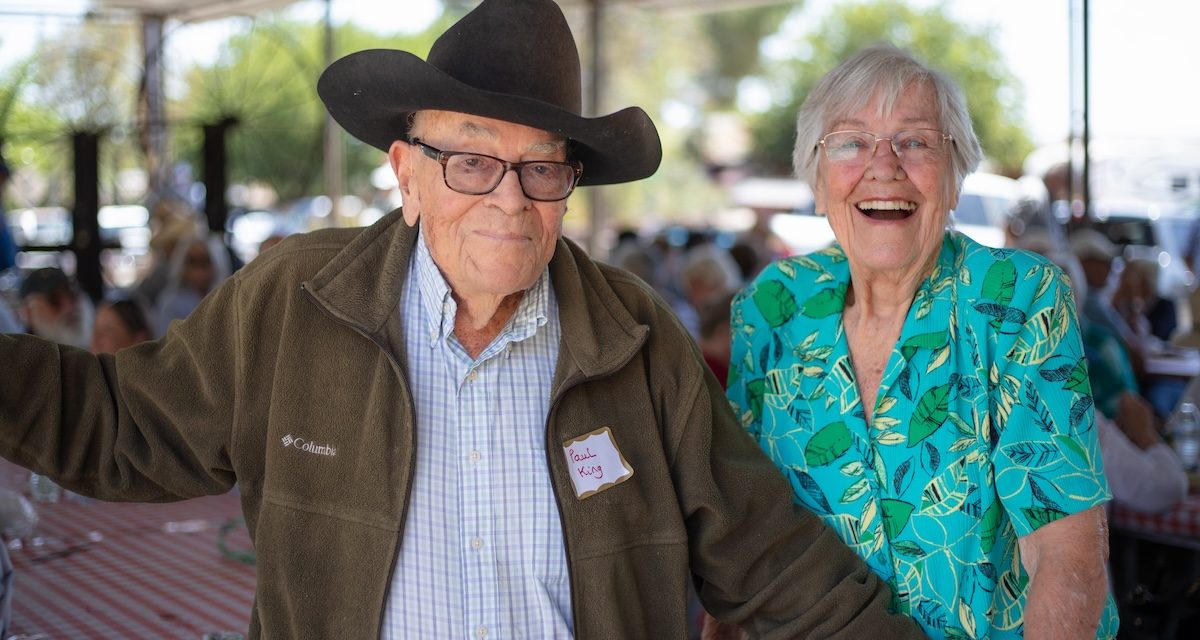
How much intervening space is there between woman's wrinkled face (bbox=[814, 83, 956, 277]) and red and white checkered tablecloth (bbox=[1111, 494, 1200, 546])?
2.09 m

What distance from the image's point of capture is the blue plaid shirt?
6.00 ft

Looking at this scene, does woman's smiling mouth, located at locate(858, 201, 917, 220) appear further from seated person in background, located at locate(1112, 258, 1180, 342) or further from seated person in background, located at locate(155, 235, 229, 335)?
seated person in background, located at locate(1112, 258, 1180, 342)

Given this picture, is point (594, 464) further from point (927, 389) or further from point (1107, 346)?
point (1107, 346)

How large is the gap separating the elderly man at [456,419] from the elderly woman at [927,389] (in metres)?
0.14

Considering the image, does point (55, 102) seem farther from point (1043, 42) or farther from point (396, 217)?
point (1043, 42)

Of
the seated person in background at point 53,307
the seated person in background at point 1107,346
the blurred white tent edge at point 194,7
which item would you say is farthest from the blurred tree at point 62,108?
the seated person in background at point 1107,346

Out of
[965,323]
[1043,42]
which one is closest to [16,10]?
[965,323]

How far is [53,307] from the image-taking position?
638cm

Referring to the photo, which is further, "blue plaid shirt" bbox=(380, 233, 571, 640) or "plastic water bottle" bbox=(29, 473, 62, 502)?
"plastic water bottle" bbox=(29, 473, 62, 502)

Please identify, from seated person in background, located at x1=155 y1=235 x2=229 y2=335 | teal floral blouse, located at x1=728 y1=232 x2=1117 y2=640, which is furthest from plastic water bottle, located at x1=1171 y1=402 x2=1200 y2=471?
seated person in background, located at x1=155 y1=235 x2=229 y2=335

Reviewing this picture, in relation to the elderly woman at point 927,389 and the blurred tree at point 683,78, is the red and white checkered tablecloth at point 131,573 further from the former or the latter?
the blurred tree at point 683,78

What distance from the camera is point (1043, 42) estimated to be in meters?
31.1

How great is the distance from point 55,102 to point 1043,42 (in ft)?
91.6

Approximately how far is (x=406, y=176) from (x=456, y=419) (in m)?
0.44
